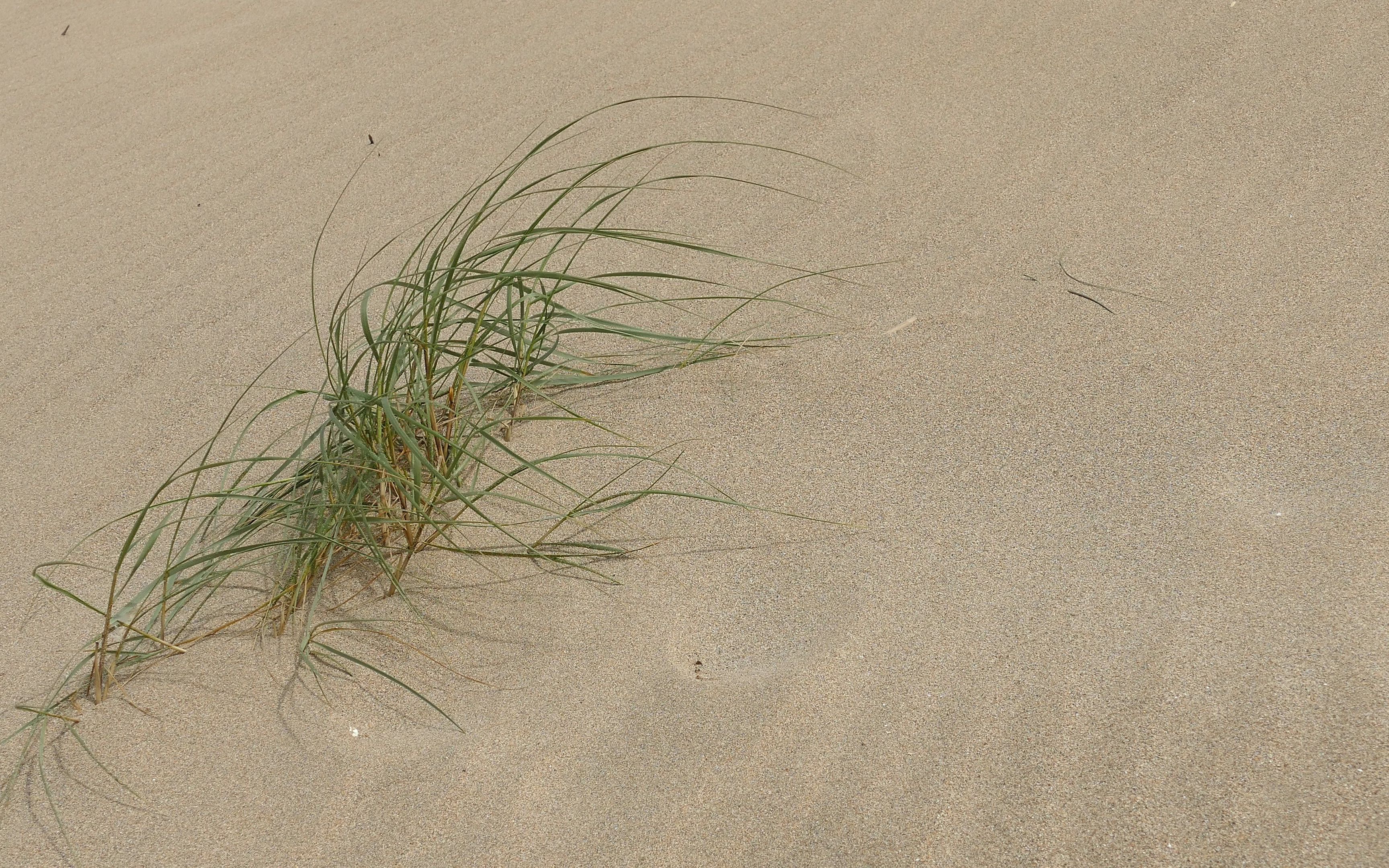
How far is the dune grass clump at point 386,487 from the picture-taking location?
1545mm

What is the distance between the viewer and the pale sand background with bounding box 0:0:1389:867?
4.24 feet

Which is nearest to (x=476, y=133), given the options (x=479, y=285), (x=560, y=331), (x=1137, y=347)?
(x=479, y=285)

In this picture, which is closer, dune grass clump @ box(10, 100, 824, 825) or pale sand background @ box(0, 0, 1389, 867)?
pale sand background @ box(0, 0, 1389, 867)

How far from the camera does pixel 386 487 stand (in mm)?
1716

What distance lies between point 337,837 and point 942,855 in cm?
64

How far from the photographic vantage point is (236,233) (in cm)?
269

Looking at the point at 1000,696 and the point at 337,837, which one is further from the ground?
Answer: the point at 337,837

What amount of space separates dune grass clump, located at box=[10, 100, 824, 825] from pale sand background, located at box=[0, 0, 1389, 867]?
67 mm

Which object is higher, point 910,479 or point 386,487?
point 386,487

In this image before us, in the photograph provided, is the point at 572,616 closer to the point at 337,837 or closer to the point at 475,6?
the point at 337,837

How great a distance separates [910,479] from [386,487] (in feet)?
2.35

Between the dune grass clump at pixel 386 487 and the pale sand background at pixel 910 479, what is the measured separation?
7 centimetres

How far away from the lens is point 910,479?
1700 mm

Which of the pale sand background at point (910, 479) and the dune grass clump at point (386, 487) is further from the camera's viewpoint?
the dune grass clump at point (386, 487)
